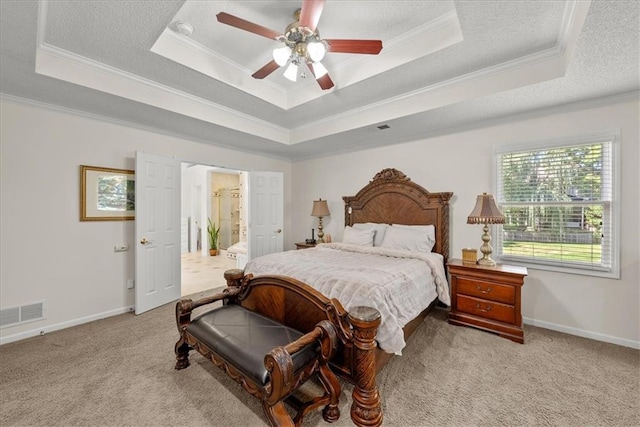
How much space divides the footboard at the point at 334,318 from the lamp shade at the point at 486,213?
6.30ft

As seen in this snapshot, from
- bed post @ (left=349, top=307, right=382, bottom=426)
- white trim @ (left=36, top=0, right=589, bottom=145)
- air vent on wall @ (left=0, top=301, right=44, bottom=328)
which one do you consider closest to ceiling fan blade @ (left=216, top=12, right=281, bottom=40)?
white trim @ (left=36, top=0, right=589, bottom=145)

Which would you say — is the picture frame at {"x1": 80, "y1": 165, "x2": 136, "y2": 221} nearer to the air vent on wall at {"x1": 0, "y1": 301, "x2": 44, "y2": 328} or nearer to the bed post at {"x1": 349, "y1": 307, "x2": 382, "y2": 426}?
the air vent on wall at {"x1": 0, "y1": 301, "x2": 44, "y2": 328}

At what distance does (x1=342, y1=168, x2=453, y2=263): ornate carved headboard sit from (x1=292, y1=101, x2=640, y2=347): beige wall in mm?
131

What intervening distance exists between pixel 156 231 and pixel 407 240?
11.1 ft

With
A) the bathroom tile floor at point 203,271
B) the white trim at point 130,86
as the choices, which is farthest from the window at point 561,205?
the bathroom tile floor at point 203,271

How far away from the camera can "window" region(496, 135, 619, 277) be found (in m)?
2.60

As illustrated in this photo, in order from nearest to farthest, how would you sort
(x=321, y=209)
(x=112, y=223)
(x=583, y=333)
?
(x=583, y=333), (x=112, y=223), (x=321, y=209)

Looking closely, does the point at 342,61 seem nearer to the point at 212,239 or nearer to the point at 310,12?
the point at 310,12

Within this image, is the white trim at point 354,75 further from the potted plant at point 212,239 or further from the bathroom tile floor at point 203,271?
the potted plant at point 212,239

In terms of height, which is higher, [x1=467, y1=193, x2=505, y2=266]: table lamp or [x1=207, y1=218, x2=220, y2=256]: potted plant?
[x1=467, y1=193, x2=505, y2=266]: table lamp

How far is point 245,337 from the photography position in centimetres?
176

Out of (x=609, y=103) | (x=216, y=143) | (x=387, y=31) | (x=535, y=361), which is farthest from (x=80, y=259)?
(x=609, y=103)

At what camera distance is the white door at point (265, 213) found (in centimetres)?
471

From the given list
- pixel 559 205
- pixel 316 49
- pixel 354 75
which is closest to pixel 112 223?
pixel 316 49
